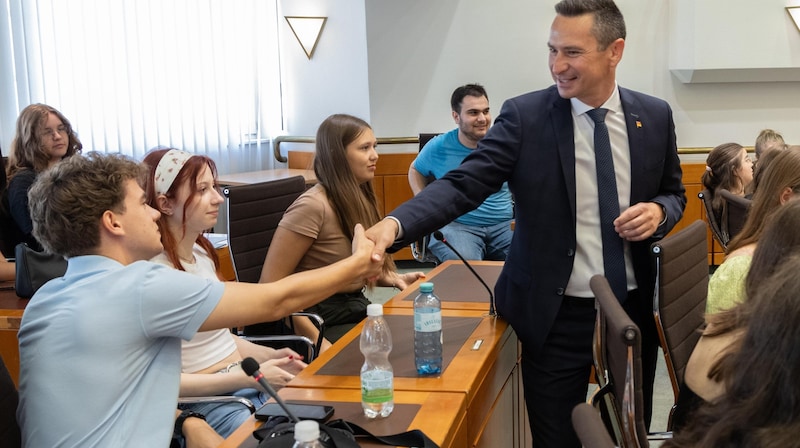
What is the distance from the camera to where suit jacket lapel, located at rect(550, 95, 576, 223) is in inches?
88.9

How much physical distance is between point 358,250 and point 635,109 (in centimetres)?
92

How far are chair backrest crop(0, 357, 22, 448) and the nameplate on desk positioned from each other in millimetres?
737

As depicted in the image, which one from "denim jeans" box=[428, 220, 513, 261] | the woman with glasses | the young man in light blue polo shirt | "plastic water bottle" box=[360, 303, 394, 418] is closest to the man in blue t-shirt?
"denim jeans" box=[428, 220, 513, 261]

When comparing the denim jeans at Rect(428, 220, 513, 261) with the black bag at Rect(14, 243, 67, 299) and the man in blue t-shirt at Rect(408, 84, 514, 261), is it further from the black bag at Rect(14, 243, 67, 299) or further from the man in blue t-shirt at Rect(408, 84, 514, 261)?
the black bag at Rect(14, 243, 67, 299)

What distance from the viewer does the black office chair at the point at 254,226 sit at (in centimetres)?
340

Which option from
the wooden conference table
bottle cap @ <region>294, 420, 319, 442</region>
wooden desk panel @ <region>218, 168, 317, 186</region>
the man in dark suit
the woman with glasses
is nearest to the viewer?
bottle cap @ <region>294, 420, 319, 442</region>

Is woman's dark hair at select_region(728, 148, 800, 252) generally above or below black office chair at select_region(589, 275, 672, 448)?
above

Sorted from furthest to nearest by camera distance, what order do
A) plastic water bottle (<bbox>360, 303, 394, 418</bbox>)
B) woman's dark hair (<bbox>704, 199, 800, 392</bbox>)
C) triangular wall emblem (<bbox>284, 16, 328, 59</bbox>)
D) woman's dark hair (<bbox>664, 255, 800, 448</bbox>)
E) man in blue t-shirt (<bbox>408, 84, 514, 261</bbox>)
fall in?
triangular wall emblem (<bbox>284, 16, 328, 59</bbox>), man in blue t-shirt (<bbox>408, 84, 514, 261</bbox>), plastic water bottle (<bbox>360, 303, 394, 418</bbox>), woman's dark hair (<bbox>704, 199, 800, 392</bbox>), woman's dark hair (<bbox>664, 255, 800, 448</bbox>)

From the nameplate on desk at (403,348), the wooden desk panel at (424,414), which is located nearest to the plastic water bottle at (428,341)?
the nameplate on desk at (403,348)

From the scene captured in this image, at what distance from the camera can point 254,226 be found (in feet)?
11.8

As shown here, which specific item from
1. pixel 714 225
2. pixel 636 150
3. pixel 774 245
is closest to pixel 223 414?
pixel 636 150

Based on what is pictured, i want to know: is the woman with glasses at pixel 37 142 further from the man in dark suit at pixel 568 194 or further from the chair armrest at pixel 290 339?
the man in dark suit at pixel 568 194

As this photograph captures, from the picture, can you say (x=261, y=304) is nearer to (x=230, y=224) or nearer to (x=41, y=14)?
(x=230, y=224)

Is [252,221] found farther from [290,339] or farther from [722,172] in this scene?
[722,172]
